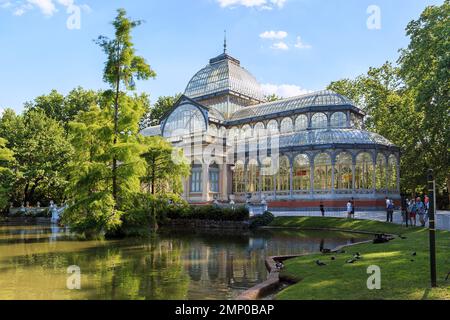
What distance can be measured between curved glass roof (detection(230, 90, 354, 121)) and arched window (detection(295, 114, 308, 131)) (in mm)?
1089

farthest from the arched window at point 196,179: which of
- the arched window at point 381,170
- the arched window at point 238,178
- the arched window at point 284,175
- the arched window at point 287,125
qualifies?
the arched window at point 381,170

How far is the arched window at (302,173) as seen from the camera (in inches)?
1544

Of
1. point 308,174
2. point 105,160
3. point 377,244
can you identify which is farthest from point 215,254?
point 308,174

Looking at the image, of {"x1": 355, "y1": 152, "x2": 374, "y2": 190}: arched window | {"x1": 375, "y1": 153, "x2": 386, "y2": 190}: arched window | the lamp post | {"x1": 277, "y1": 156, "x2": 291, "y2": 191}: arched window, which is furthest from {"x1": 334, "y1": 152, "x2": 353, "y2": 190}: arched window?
the lamp post

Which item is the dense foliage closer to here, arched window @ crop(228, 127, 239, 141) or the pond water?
the pond water

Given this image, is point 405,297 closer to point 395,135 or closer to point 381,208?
point 381,208

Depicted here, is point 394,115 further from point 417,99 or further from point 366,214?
point 417,99

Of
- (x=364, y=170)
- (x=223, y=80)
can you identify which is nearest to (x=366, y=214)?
(x=364, y=170)

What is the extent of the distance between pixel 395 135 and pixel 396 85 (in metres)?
7.53

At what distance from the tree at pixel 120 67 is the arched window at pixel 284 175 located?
20.1 meters

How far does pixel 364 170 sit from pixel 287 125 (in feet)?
32.7

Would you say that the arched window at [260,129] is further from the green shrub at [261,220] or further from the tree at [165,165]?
the tree at [165,165]

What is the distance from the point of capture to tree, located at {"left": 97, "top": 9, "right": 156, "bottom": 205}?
75.5ft

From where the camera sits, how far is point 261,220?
30297 mm
